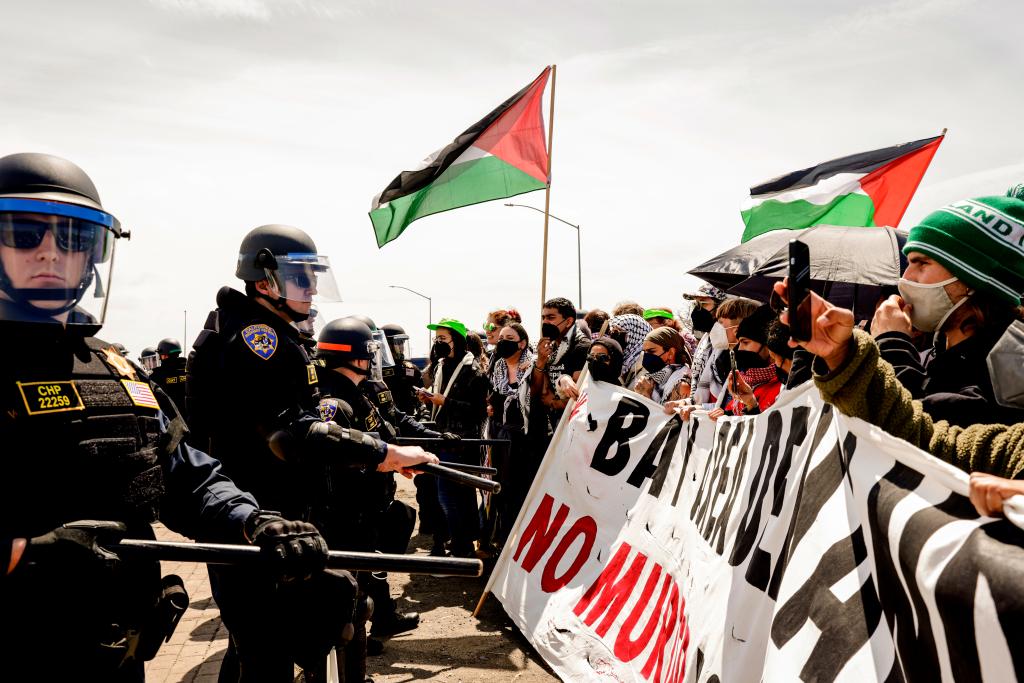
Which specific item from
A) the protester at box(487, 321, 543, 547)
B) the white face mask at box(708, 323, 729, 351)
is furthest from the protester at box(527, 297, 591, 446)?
the white face mask at box(708, 323, 729, 351)

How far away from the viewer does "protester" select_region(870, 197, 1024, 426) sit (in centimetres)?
241

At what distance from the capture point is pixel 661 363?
20.9 feet

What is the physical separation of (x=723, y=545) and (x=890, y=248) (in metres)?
2.63

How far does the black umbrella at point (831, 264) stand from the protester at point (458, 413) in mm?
3055

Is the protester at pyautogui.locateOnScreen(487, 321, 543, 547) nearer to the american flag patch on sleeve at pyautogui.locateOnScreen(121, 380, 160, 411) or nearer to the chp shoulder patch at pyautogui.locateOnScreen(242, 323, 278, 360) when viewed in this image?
the chp shoulder patch at pyautogui.locateOnScreen(242, 323, 278, 360)

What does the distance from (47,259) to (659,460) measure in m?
3.27

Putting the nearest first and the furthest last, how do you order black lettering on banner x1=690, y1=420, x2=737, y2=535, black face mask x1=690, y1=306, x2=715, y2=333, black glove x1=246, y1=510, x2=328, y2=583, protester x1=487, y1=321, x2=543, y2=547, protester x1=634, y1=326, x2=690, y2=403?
1. black glove x1=246, y1=510, x2=328, y2=583
2. black lettering on banner x1=690, y1=420, x2=737, y2=535
3. black face mask x1=690, y1=306, x2=715, y2=333
4. protester x1=634, y1=326, x2=690, y2=403
5. protester x1=487, y1=321, x2=543, y2=547

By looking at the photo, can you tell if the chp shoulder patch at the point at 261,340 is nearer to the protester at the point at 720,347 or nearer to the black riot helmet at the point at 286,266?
the black riot helmet at the point at 286,266

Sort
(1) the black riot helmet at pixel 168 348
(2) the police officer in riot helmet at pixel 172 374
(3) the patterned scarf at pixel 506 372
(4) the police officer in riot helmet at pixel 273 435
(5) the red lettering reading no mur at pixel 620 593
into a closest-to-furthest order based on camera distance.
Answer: (4) the police officer in riot helmet at pixel 273 435 < (5) the red lettering reading no mur at pixel 620 593 < (3) the patterned scarf at pixel 506 372 < (2) the police officer in riot helmet at pixel 172 374 < (1) the black riot helmet at pixel 168 348

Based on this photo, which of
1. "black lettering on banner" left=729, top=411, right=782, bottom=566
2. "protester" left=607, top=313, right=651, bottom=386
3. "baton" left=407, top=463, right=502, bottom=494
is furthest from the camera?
"protester" left=607, top=313, right=651, bottom=386

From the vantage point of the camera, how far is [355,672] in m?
4.07

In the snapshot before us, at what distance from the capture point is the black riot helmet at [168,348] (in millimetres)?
13948

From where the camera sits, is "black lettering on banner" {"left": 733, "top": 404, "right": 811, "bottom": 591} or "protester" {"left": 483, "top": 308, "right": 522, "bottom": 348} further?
"protester" {"left": 483, "top": 308, "right": 522, "bottom": 348}

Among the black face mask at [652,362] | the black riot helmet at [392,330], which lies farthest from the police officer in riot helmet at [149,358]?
the black face mask at [652,362]
